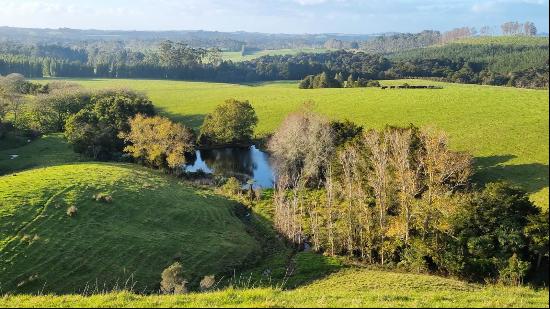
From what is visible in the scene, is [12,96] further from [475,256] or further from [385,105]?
[475,256]

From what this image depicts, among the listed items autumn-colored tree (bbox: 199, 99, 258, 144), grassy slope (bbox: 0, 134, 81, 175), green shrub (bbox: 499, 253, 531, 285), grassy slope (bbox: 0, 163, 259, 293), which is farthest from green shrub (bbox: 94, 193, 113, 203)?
autumn-colored tree (bbox: 199, 99, 258, 144)

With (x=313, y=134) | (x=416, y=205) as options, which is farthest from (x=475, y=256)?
(x=313, y=134)

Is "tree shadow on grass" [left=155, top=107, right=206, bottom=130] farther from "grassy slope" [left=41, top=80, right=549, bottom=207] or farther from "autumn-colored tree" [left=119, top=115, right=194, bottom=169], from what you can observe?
"autumn-colored tree" [left=119, top=115, right=194, bottom=169]

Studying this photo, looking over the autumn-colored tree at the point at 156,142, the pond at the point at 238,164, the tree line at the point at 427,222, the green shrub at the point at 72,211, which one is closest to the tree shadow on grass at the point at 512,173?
the tree line at the point at 427,222

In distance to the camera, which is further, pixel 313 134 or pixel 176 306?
pixel 313 134

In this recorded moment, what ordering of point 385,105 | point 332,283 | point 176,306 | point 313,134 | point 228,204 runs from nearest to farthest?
point 176,306
point 332,283
point 228,204
point 313,134
point 385,105

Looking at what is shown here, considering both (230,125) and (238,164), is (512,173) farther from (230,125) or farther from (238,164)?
(230,125)
